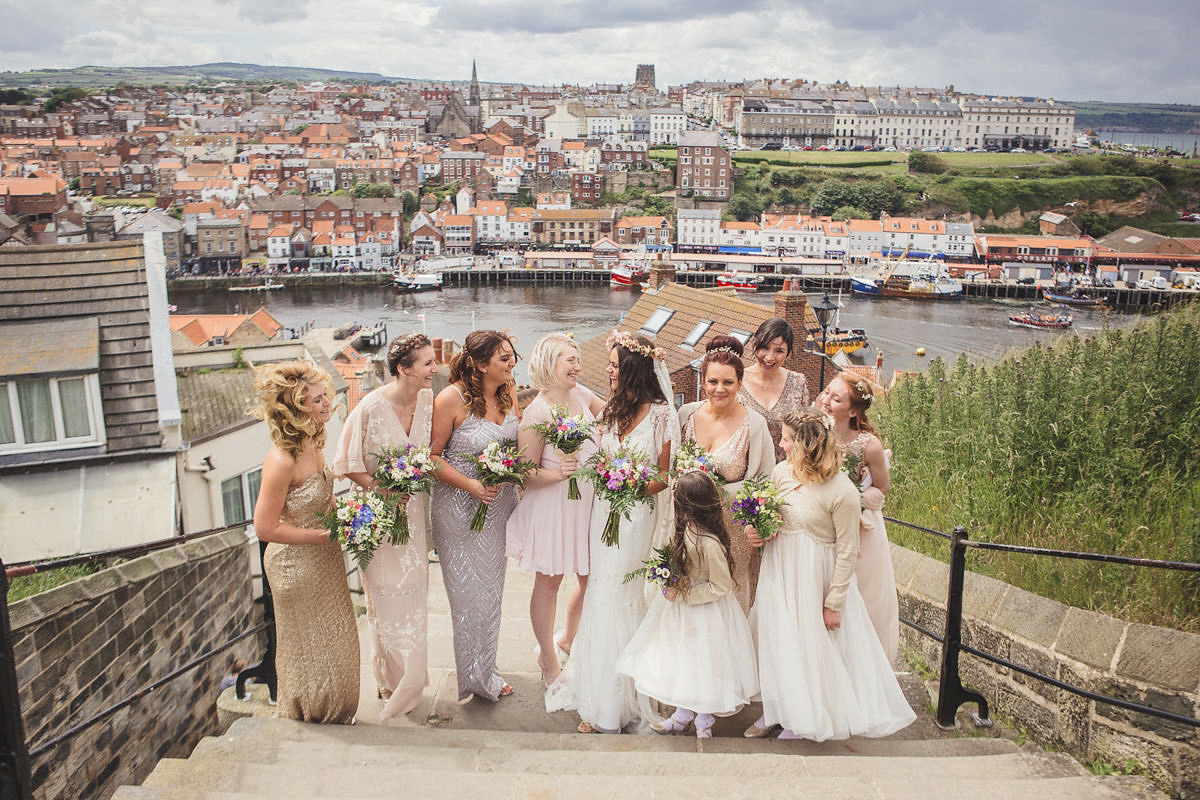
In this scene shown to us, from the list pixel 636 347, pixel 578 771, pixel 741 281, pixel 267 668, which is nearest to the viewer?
pixel 578 771

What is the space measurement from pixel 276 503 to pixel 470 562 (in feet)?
2.88

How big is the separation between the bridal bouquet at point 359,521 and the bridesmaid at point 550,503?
2.04ft

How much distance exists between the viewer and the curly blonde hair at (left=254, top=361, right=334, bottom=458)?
2.89 meters

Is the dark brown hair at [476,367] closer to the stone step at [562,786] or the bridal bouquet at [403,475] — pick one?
the bridal bouquet at [403,475]

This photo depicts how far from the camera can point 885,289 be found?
6656cm

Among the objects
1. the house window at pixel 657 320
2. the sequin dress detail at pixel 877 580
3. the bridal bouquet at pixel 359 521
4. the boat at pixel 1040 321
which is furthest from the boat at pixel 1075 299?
the bridal bouquet at pixel 359 521

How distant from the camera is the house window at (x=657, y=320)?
1386 centimetres

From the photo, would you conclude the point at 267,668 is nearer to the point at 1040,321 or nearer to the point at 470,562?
the point at 470,562

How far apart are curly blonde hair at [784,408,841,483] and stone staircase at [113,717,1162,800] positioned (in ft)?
→ 3.19

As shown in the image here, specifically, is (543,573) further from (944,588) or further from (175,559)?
(175,559)

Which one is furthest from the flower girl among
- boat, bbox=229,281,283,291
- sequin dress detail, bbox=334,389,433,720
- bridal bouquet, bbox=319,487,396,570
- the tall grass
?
boat, bbox=229,281,283,291

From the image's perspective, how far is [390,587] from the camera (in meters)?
3.36

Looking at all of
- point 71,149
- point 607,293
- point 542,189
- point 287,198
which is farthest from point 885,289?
point 71,149

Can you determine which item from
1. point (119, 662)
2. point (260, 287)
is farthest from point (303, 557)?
point (260, 287)
